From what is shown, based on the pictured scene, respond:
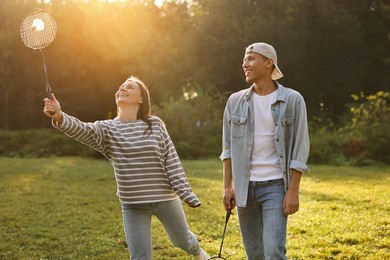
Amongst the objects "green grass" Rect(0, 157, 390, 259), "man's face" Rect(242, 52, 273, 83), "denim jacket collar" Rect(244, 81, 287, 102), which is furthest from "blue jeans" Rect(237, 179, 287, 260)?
"green grass" Rect(0, 157, 390, 259)

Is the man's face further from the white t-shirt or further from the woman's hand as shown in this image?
the woman's hand

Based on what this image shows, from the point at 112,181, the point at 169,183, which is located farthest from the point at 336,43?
the point at 169,183

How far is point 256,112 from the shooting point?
14.5 feet

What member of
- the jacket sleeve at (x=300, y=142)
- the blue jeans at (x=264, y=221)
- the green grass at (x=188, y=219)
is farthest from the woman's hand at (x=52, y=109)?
the green grass at (x=188, y=219)

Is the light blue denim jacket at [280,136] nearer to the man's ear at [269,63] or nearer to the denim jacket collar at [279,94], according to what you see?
the denim jacket collar at [279,94]

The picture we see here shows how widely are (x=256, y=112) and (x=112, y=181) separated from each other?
10694 mm

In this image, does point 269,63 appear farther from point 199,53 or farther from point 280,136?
point 199,53

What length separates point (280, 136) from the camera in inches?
168

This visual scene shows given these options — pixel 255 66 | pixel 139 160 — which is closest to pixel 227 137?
Answer: pixel 255 66

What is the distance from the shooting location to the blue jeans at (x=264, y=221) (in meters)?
4.11

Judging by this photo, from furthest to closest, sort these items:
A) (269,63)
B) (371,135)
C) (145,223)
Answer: (371,135) < (145,223) < (269,63)

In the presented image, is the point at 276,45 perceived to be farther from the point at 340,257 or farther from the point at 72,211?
the point at 340,257

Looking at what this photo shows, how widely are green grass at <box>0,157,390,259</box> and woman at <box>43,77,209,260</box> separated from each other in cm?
230

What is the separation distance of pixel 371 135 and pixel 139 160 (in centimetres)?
1618
